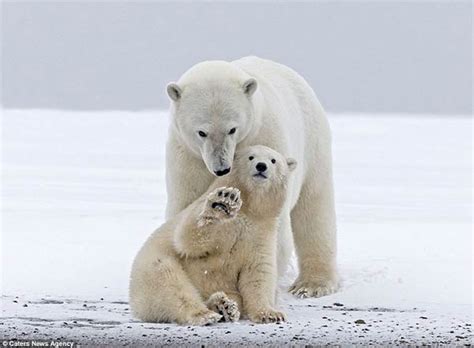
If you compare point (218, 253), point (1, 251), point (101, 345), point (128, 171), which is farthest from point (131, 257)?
point (128, 171)

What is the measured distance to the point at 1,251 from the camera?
6.78 m

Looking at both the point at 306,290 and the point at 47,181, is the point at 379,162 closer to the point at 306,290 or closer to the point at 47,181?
the point at 47,181

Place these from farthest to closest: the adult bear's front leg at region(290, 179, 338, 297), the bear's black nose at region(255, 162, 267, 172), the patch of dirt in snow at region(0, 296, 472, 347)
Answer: the adult bear's front leg at region(290, 179, 338, 297) → the bear's black nose at region(255, 162, 267, 172) → the patch of dirt in snow at region(0, 296, 472, 347)

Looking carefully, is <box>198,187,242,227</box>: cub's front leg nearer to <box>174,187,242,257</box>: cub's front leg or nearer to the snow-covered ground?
<box>174,187,242,257</box>: cub's front leg

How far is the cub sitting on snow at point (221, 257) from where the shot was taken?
15.2 ft

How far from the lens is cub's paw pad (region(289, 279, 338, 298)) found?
18.7 ft

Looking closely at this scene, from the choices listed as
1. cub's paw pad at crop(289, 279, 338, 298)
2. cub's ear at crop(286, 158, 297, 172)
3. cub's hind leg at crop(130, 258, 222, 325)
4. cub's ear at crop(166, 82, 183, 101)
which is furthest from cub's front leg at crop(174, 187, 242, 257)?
cub's paw pad at crop(289, 279, 338, 298)

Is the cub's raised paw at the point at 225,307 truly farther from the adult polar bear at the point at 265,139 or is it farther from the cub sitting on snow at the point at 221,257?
the adult polar bear at the point at 265,139

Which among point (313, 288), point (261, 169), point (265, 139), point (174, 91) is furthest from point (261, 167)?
point (313, 288)

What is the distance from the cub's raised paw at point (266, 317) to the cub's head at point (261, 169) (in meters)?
0.55

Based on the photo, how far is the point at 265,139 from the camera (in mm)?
5352

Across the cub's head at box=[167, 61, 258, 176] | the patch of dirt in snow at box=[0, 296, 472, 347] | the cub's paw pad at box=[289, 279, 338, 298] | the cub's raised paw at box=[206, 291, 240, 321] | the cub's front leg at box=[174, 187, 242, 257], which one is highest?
the cub's head at box=[167, 61, 258, 176]

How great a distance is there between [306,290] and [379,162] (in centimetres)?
782

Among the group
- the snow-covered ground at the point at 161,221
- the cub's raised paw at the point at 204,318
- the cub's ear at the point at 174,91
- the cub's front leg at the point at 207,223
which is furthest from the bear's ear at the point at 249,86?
the cub's raised paw at the point at 204,318
